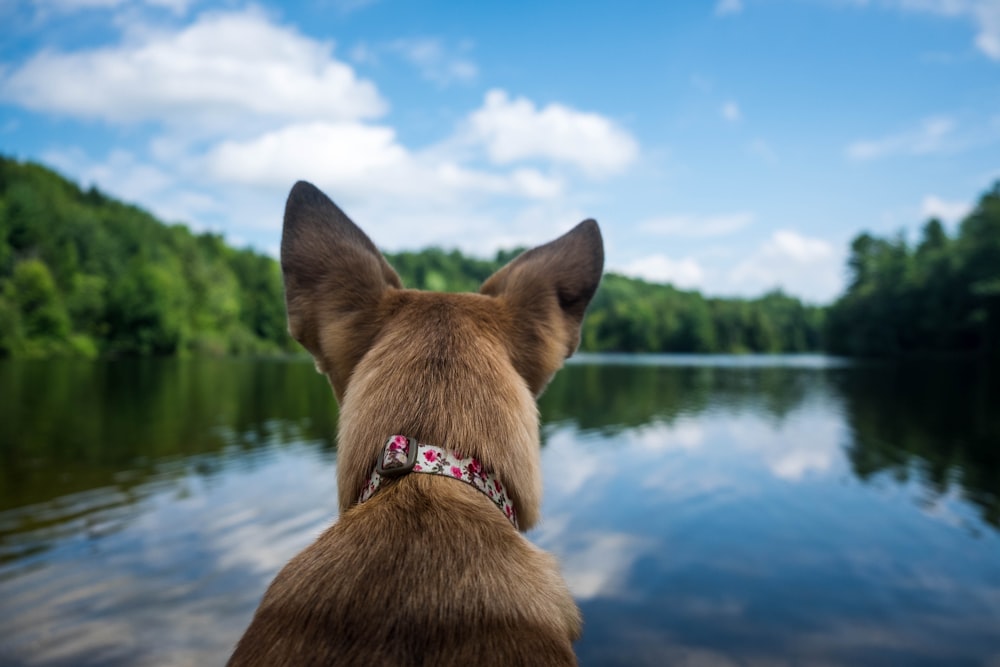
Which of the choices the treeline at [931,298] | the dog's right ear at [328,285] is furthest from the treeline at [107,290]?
the treeline at [931,298]

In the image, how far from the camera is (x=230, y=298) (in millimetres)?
138250

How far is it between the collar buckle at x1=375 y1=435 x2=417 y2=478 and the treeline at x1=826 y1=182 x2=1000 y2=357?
358ft

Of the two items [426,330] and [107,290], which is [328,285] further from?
[107,290]

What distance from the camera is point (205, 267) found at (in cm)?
14488

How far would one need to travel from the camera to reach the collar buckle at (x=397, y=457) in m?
1.98

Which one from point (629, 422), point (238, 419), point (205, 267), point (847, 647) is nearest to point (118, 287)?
point (205, 267)

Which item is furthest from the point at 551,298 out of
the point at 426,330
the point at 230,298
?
the point at 230,298

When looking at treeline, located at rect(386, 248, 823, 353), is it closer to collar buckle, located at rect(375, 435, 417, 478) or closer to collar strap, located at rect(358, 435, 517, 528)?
collar strap, located at rect(358, 435, 517, 528)

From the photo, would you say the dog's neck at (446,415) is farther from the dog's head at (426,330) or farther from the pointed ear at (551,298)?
the pointed ear at (551,298)

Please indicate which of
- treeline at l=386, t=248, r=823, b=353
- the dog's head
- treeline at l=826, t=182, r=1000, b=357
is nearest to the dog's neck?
the dog's head

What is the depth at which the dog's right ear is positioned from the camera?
2402mm

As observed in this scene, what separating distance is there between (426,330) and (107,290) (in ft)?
430

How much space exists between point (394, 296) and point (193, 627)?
29.3 feet

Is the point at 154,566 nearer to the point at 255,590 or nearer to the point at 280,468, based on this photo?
the point at 255,590
